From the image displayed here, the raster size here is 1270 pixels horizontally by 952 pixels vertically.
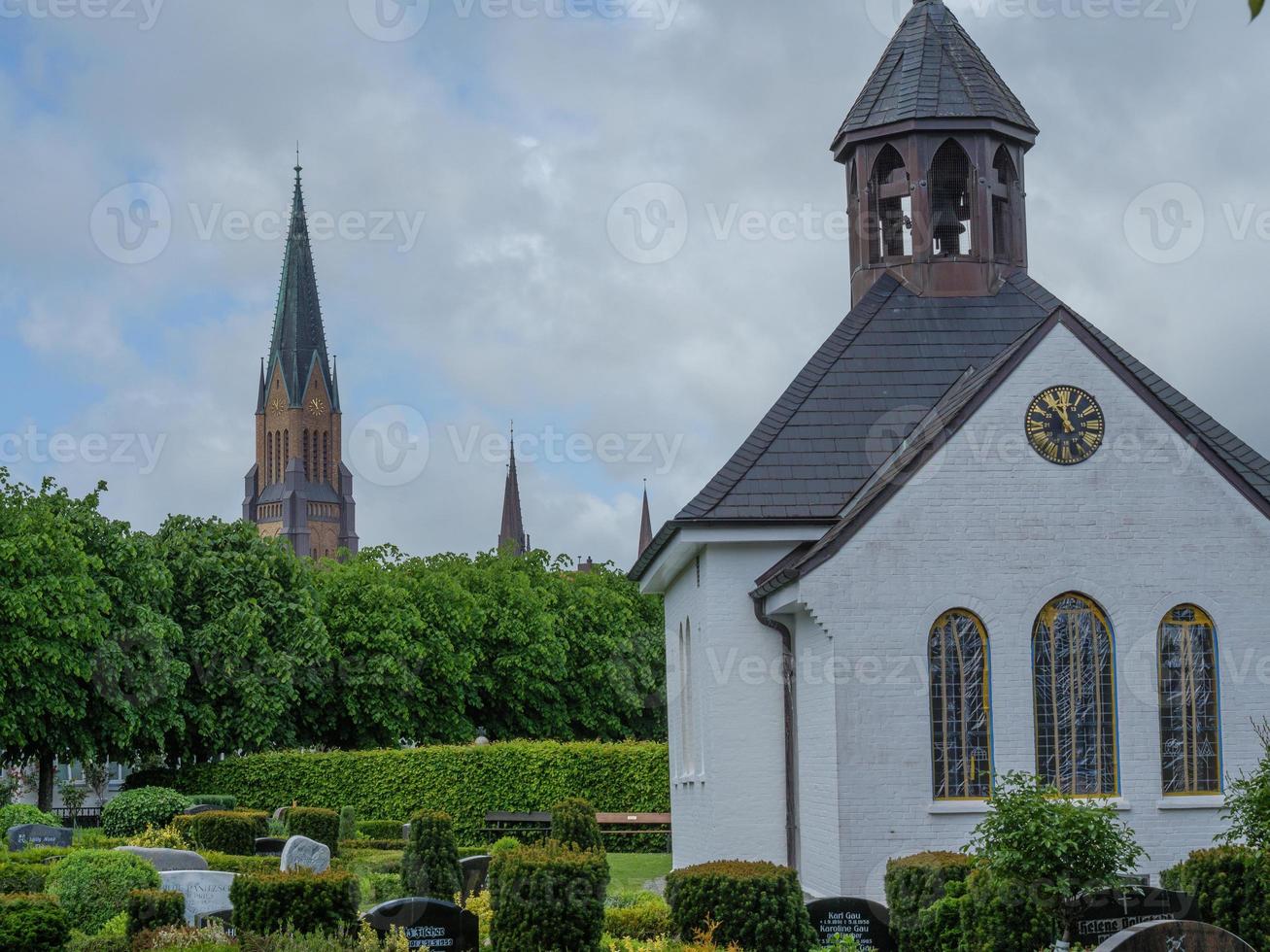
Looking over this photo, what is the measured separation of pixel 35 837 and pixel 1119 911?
58.1ft

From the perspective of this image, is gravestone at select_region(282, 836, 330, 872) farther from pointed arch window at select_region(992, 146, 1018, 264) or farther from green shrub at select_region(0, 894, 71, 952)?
pointed arch window at select_region(992, 146, 1018, 264)

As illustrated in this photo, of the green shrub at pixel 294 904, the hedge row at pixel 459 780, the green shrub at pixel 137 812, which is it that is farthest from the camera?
the hedge row at pixel 459 780

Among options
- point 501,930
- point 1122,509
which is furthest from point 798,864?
point 501,930

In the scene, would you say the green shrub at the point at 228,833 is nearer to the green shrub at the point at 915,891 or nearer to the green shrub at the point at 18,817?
the green shrub at the point at 18,817

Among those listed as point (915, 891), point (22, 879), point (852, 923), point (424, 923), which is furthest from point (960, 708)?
point (22, 879)

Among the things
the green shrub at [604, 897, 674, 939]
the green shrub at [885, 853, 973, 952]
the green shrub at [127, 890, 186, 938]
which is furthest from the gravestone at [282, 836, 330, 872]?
the green shrub at [885, 853, 973, 952]

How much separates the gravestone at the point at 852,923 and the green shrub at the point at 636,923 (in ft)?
5.03


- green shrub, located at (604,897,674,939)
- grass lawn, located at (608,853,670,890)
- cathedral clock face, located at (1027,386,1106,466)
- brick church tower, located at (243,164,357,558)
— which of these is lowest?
grass lawn, located at (608,853,670,890)

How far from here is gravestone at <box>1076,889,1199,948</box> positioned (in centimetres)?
1286

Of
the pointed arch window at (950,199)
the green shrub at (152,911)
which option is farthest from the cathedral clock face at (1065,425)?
the green shrub at (152,911)

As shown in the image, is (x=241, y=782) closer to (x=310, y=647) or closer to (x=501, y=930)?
(x=310, y=647)

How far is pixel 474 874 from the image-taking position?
19.8 m

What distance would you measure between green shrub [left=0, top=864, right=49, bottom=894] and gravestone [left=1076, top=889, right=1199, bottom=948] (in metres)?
11.5

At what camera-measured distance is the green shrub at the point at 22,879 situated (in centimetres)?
1803
